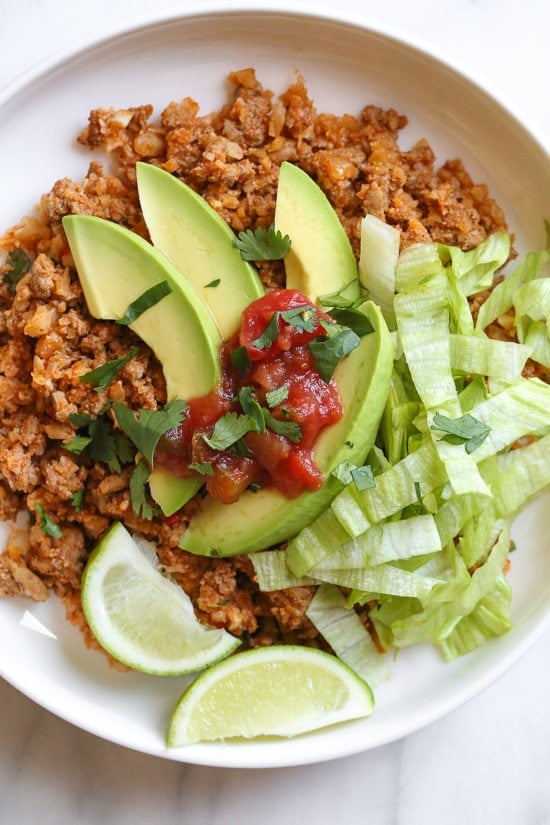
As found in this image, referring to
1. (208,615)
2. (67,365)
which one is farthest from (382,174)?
(208,615)

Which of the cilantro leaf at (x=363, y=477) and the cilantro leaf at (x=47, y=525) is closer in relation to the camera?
the cilantro leaf at (x=363, y=477)

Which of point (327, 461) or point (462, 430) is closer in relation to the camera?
point (327, 461)

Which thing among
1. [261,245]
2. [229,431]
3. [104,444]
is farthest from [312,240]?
[104,444]

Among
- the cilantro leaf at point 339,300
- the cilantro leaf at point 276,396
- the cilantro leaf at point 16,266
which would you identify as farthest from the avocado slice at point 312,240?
the cilantro leaf at point 16,266

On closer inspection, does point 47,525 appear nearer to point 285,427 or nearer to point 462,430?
point 285,427

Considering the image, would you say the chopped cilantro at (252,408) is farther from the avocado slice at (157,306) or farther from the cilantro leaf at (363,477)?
the cilantro leaf at (363,477)
